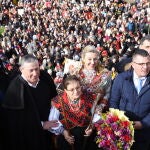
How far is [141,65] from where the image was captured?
177 inches

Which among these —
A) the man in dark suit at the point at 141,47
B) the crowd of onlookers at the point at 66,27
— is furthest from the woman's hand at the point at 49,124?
the crowd of onlookers at the point at 66,27

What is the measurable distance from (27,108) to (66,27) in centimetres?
2153

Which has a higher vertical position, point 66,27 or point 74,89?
point 66,27

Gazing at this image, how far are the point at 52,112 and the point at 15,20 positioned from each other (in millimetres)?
24758

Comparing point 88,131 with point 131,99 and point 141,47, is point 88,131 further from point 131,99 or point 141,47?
point 141,47

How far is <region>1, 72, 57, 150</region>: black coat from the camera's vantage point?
4879 millimetres

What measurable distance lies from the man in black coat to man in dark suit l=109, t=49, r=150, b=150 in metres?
0.87

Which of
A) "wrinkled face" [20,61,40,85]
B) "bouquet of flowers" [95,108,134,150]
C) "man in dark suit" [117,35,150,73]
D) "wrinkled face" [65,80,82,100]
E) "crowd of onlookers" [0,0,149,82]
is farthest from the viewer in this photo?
"crowd of onlookers" [0,0,149,82]

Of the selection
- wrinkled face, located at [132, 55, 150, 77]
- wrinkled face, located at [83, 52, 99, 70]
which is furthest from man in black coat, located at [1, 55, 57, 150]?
wrinkled face, located at [132, 55, 150, 77]

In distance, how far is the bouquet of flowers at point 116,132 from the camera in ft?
14.7

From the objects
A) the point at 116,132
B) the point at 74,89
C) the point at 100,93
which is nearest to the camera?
the point at 116,132

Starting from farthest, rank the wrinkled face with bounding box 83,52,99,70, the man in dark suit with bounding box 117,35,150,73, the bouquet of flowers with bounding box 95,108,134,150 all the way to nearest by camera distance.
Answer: the man in dark suit with bounding box 117,35,150,73 → the wrinkled face with bounding box 83,52,99,70 → the bouquet of flowers with bounding box 95,108,134,150

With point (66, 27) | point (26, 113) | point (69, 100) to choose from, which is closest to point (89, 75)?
point (69, 100)

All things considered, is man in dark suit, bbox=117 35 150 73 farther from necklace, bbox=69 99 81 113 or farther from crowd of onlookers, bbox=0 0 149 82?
crowd of onlookers, bbox=0 0 149 82
